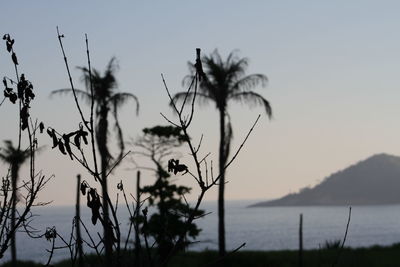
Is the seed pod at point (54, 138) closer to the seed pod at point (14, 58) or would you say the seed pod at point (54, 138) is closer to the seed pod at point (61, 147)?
the seed pod at point (61, 147)

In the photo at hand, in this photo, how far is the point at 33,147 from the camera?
15.4 feet

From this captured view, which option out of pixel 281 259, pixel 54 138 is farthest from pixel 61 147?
pixel 281 259

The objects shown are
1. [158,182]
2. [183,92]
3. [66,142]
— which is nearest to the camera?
[66,142]

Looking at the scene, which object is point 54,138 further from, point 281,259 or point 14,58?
point 281,259

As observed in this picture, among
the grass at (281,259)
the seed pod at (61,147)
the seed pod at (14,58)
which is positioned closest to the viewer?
the seed pod at (61,147)

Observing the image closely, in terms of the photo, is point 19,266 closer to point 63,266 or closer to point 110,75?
point 63,266

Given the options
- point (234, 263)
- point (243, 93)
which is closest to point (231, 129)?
point (243, 93)

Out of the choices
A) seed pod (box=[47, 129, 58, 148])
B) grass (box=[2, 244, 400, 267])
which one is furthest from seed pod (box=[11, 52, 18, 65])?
grass (box=[2, 244, 400, 267])

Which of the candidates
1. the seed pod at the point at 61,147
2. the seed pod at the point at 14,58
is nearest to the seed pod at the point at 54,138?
the seed pod at the point at 61,147

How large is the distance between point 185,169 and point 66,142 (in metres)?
0.63

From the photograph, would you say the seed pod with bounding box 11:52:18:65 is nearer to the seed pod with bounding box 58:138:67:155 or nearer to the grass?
the seed pod with bounding box 58:138:67:155

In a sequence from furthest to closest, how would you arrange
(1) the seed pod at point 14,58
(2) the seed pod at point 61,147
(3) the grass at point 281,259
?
(3) the grass at point 281,259 < (1) the seed pod at point 14,58 < (2) the seed pod at point 61,147

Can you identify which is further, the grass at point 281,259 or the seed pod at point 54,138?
the grass at point 281,259

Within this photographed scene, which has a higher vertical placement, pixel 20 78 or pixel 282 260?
pixel 20 78
